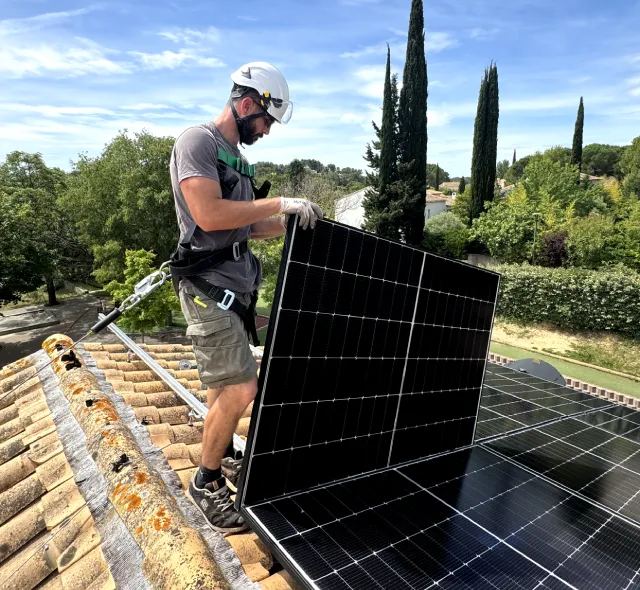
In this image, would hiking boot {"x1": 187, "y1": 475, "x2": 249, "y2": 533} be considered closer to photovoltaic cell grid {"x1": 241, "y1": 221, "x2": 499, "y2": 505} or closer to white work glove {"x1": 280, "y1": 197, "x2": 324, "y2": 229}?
photovoltaic cell grid {"x1": 241, "y1": 221, "x2": 499, "y2": 505}

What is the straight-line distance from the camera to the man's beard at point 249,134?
10.1ft

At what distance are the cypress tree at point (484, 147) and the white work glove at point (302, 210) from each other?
1448 inches

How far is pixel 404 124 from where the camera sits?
106 feet

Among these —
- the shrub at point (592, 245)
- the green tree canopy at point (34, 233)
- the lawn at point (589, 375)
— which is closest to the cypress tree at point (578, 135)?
the shrub at point (592, 245)

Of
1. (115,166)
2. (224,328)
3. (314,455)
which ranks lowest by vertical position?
(314,455)

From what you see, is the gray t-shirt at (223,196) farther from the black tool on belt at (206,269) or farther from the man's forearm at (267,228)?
the man's forearm at (267,228)

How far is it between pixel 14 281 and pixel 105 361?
2141 centimetres

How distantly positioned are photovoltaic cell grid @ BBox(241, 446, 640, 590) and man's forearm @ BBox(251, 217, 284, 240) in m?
2.02

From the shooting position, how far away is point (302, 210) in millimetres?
2629

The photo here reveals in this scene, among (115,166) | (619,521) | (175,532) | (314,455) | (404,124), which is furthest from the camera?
(404,124)

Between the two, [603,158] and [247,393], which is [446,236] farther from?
[603,158]

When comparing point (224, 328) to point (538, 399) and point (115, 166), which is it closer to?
point (538, 399)

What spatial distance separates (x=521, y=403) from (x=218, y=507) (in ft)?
17.9

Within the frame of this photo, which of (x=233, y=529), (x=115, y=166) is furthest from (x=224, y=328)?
(x=115, y=166)
